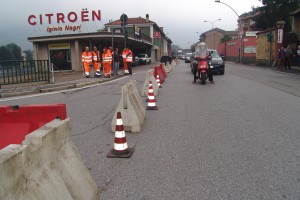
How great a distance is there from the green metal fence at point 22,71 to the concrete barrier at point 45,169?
42.2ft

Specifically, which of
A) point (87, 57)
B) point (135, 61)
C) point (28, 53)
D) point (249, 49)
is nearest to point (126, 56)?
point (87, 57)

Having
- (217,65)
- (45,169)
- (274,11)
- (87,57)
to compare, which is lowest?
Result: (45,169)

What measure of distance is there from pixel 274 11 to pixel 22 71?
5818cm

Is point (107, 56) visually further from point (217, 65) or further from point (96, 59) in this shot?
point (217, 65)

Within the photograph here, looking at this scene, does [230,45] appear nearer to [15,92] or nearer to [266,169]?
[15,92]

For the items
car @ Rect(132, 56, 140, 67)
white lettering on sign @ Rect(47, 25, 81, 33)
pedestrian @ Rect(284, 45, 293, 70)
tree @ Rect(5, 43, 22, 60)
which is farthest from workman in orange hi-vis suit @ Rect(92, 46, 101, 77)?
Result: car @ Rect(132, 56, 140, 67)

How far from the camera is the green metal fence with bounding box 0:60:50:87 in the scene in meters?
14.7

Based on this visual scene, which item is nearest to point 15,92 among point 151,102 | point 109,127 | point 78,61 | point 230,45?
point 151,102

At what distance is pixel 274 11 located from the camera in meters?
→ 63.0

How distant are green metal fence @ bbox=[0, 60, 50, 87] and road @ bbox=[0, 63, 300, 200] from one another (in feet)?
A: 22.2

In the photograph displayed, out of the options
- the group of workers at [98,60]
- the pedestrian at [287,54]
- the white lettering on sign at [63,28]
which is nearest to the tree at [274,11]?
the pedestrian at [287,54]

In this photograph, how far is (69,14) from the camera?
31.8 m

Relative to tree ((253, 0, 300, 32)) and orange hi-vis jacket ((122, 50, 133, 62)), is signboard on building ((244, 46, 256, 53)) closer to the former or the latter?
tree ((253, 0, 300, 32))

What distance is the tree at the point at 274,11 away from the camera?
60938 mm
